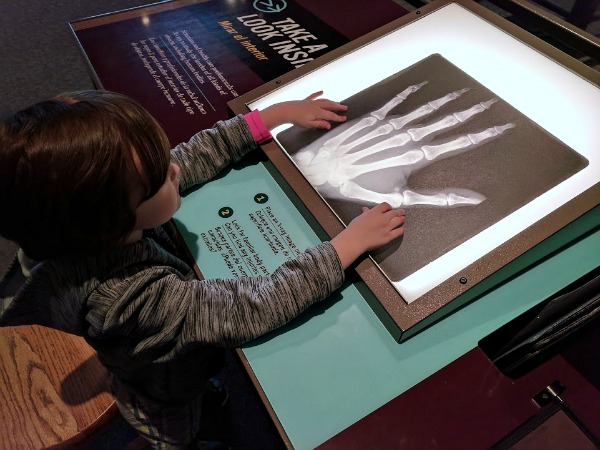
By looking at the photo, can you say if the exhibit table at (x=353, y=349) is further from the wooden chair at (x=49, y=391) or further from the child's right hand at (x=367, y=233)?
the wooden chair at (x=49, y=391)

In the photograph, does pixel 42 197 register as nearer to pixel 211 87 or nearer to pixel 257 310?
pixel 257 310

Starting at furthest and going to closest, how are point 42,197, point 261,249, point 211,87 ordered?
1. point 211,87
2. point 261,249
3. point 42,197

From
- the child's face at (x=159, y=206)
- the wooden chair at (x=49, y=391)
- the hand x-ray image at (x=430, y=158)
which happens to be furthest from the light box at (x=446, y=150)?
the wooden chair at (x=49, y=391)

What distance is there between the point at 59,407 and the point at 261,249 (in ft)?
1.42

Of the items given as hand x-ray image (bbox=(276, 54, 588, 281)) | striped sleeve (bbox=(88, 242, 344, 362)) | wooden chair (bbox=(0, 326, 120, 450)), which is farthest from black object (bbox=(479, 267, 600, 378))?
wooden chair (bbox=(0, 326, 120, 450))

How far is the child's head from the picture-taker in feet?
1.82

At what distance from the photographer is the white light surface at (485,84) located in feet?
2.40

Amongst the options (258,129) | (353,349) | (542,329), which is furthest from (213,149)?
(542,329)

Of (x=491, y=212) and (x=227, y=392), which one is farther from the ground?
(x=491, y=212)

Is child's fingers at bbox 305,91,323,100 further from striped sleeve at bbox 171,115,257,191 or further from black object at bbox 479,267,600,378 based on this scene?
black object at bbox 479,267,600,378

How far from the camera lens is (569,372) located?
713mm

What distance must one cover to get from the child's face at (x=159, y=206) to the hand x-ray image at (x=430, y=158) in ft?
0.83

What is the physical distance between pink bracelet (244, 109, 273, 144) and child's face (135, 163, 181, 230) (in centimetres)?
26

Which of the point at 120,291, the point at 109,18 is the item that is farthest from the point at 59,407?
the point at 109,18
